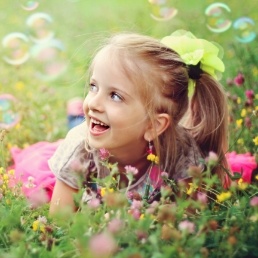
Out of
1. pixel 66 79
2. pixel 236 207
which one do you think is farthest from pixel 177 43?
pixel 66 79

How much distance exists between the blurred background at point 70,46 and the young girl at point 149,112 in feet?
0.69

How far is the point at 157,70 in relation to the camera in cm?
213

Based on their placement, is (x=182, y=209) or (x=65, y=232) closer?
(x=182, y=209)

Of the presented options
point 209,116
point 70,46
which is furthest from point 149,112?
point 70,46

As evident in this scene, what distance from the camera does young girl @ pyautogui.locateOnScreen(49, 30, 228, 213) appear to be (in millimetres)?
2064

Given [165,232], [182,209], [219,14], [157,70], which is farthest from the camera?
[219,14]

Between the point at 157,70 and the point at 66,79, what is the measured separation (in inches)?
83.3

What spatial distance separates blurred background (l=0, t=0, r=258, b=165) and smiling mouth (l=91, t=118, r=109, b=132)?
317 mm

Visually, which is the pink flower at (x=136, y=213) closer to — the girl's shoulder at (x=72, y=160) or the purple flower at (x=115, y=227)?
the purple flower at (x=115, y=227)

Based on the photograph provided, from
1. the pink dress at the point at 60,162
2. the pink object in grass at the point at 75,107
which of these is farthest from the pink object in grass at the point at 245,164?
the pink object in grass at the point at 75,107

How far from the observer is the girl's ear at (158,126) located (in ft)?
7.08

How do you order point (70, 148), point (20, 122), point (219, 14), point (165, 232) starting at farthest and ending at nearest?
point (219, 14), point (20, 122), point (70, 148), point (165, 232)

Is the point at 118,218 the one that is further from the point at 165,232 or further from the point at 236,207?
the point at 236,207

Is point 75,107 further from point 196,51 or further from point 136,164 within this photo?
point 196,51
